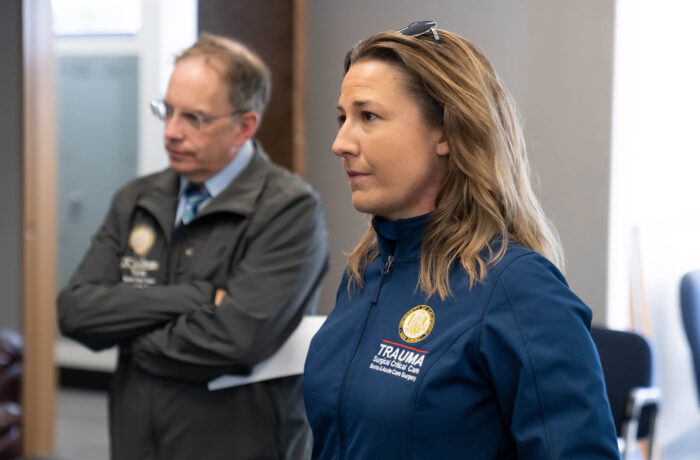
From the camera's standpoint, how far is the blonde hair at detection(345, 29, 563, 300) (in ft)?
4.03

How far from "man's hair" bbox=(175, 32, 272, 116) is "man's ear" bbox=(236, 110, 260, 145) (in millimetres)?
17

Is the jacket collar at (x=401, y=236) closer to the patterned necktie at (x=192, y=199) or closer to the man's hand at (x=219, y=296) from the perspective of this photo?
the man's hand at (x=219, y=296)

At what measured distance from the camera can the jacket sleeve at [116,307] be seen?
190 cm

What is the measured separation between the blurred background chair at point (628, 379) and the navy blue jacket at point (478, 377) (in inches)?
52.0

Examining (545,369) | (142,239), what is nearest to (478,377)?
(545,369)

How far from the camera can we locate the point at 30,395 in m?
3.14

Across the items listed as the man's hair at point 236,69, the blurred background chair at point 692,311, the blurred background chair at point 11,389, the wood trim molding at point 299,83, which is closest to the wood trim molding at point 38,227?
the blurred background chair at point 11,389

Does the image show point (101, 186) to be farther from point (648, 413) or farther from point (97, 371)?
point (648, 413)

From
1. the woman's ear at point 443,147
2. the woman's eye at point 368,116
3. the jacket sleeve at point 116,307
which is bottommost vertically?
the jacket sleeve at point 116,307

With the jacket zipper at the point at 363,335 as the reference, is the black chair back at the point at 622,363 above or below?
below

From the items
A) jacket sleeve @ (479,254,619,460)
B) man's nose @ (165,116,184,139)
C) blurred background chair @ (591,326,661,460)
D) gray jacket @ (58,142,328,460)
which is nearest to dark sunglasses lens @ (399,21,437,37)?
jacket sleeve @ (479,254,619,460)

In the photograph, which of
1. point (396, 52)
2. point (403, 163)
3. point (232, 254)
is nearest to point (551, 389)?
point (403, 163)

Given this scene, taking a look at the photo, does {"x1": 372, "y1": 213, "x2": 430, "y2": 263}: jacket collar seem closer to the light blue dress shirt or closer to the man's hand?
the man's hand

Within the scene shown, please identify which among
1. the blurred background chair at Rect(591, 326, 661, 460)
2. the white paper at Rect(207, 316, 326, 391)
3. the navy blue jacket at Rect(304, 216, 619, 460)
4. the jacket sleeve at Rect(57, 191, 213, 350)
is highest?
the navy blue jacket at Rect(304, 216, 619, 460)
